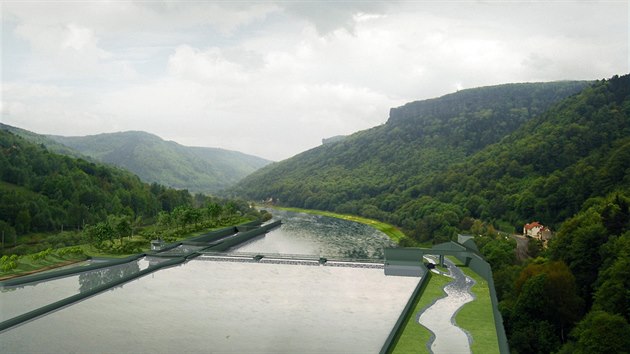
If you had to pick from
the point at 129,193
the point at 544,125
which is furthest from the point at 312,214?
the point at 544,125

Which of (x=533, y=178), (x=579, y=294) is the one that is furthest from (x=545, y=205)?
(x=579, y=294)

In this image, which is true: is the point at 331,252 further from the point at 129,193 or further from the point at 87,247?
the point at 129,193

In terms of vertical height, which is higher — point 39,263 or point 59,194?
point 59,194

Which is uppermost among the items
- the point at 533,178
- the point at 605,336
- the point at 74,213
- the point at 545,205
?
the point at 74,213

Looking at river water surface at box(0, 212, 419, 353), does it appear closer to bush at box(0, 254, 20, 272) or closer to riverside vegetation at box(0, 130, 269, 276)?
bush at box(0, 254, 20, 272)

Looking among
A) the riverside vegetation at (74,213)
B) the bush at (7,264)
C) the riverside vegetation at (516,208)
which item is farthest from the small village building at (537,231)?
the bush at (7,264)

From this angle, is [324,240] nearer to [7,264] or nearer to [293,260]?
[293,260]

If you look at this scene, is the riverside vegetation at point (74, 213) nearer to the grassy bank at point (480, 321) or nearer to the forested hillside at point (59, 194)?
the forested hillside at point (59, 194)

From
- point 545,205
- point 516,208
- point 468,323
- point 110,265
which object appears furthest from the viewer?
point 516,208
